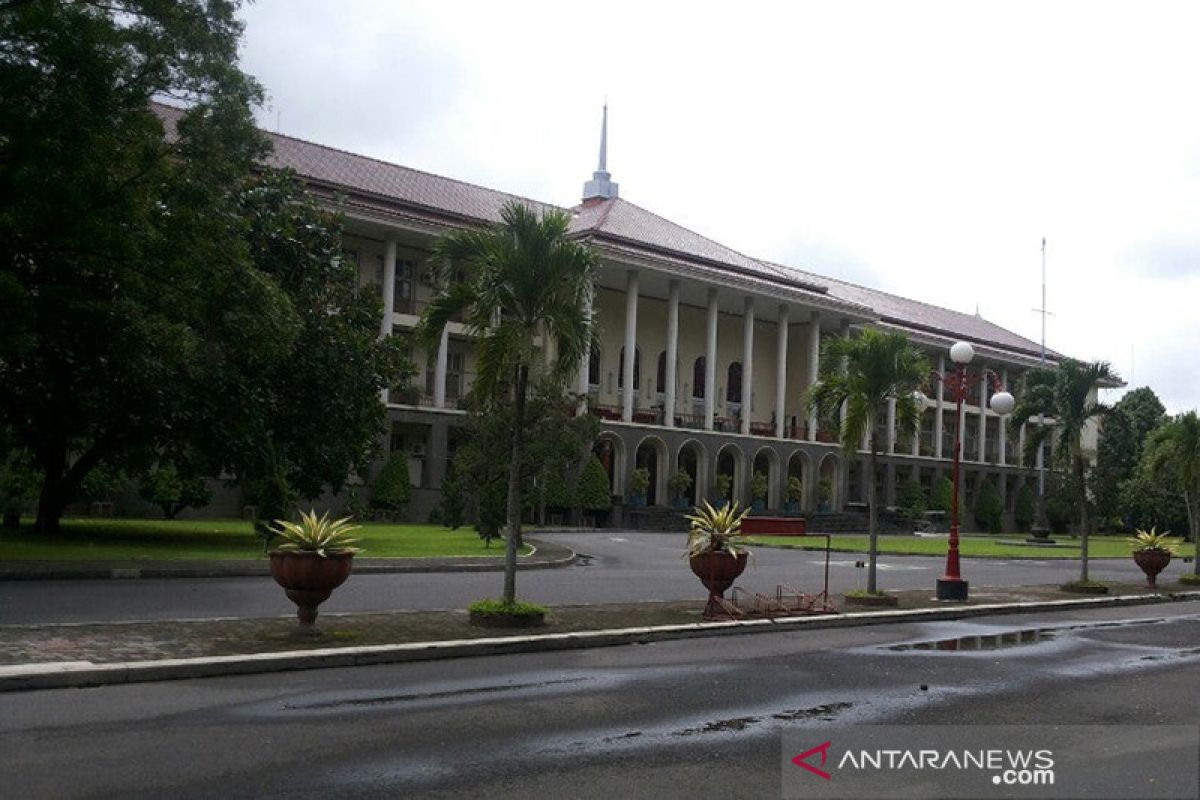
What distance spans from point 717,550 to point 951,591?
Result: 6545 mm

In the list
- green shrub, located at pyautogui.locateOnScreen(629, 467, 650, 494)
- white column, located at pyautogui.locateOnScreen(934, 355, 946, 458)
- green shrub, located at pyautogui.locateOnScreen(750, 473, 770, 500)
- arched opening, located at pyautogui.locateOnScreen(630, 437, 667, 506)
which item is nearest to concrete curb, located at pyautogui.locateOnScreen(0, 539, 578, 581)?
green shrub, located at pyautogui.locateOnScreen(629, 467, 650, 494)

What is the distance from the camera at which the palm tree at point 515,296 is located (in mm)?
13445

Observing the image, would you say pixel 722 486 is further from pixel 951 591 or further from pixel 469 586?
pixel 469 586

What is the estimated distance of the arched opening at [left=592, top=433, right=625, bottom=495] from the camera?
5322 cm

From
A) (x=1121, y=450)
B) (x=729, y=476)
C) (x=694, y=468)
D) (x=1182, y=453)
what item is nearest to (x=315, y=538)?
(x=1182, y=453)

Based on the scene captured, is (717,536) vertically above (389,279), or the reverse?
(389,279)

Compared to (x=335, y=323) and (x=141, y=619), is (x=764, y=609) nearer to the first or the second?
(x=141, y=619)

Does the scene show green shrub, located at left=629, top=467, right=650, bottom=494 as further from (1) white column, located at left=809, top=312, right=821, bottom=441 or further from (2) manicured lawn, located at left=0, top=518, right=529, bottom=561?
(2) manicured lawn, located at left=0, top=518, right=529, bottom=561

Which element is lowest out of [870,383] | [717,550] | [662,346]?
[717,550]

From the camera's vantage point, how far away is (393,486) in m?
46.2

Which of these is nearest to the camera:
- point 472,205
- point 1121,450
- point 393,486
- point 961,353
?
point 961,353

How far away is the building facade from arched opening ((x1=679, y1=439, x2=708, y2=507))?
3.6 inches

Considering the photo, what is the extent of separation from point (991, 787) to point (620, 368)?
→ 51.9 meters

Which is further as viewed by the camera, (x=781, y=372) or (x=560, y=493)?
(x=781, y=372)
